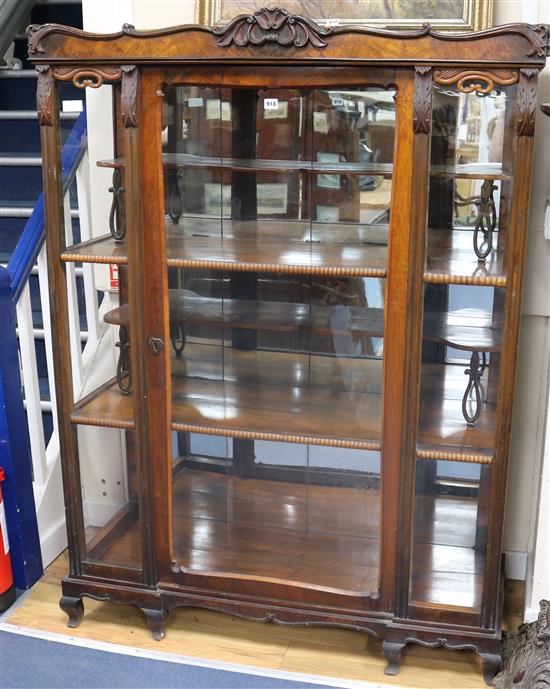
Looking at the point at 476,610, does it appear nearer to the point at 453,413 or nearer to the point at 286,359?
the point at 453,413

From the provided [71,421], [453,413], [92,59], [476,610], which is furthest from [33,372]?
[476,610]

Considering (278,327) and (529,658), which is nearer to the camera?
(529,658)

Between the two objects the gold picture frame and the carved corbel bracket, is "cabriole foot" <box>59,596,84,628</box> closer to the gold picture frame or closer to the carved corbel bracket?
the carved corbel bracket

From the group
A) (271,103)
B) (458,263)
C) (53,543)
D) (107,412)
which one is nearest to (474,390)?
(458,263)

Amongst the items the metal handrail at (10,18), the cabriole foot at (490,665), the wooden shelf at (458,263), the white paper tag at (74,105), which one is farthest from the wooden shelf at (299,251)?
the metal handrail at (10,18)

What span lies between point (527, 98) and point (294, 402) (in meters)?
1.03

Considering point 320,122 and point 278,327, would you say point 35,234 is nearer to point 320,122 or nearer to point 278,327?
point 278,327

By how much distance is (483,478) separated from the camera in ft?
7.58

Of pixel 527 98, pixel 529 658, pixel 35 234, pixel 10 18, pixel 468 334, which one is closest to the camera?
pixel 527 98

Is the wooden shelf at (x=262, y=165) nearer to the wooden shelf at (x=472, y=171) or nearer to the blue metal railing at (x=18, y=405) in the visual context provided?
the wooden shelf at (x=472, y=171)

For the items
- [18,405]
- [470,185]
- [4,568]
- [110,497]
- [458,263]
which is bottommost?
[4,568]

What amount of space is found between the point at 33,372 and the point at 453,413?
1.35 meters

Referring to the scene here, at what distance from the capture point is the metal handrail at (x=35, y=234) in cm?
263

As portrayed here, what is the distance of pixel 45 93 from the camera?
2.23 metres
